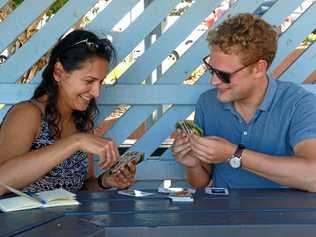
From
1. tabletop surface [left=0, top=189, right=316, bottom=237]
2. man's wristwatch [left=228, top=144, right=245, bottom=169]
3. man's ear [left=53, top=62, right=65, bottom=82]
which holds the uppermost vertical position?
man's ear [left=53, top=62, right=65, bottom=82]

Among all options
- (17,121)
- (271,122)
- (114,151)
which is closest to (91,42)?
(17,121)

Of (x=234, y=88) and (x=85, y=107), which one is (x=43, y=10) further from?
(x=234, y=88)

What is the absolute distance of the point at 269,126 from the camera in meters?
2.84

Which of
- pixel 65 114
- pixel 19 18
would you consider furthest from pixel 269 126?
pixel 19 18

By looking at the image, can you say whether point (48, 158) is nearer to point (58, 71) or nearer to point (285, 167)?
point (58, 71)

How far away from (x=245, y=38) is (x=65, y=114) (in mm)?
878

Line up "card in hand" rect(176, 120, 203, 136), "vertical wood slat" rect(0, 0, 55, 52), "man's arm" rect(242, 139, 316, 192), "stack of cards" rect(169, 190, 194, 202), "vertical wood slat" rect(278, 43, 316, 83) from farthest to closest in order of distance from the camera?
"vertical wood slat" rect(278, 43, 316, 83) < "vertical wood slat" rect(0, 0, 55, 52) < "card in hand" rect(176, 120, 203, 136) < "man's arm" rect(242, 139, 316, 192) < "stack of cards" rect(169, 190, 194, 202)

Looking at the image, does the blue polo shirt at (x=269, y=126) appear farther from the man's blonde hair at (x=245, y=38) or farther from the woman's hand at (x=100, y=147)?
the woman's hand at (x=100, y=147)

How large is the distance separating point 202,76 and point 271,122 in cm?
73

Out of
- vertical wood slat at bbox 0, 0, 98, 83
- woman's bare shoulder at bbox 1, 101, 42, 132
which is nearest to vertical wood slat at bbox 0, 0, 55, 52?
vertical wood slat at bbox 0, 0, 98, 83

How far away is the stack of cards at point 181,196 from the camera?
232cm

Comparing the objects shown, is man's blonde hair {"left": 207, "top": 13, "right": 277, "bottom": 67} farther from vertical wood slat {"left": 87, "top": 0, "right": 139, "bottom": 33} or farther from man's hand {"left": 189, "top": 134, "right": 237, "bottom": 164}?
vertical wood slat {"left": 87, "top": 0, "right": 139, "bottom": 33}

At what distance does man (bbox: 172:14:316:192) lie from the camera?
273 cm

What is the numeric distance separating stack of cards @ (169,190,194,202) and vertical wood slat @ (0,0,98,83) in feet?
4.33
